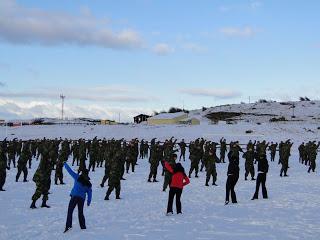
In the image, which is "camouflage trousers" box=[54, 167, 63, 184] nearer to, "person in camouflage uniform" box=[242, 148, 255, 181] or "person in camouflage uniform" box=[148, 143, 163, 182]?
"person in camouflage uniform" box=[148, 143, 163, 182]

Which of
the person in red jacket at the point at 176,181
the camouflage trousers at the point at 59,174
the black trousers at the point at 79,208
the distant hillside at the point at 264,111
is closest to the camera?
the black trousers at the point at 79,208

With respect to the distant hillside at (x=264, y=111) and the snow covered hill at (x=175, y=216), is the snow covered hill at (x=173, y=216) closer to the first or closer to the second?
the snow covered hill at (x=175, y=216)

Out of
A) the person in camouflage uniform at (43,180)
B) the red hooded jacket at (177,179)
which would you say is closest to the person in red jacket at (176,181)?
the red hooded jacket at (177,179)

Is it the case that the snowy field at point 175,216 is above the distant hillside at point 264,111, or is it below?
below

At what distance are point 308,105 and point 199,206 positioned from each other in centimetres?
8698

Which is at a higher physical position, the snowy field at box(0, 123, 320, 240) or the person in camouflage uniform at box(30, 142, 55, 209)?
the person in camouflage uniform at box(30, 142, 55, 209)

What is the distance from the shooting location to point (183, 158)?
110 ft

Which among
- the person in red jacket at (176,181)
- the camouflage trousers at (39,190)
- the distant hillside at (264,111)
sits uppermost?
the distant hillside at (264,111)

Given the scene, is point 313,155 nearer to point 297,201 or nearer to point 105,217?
point 297,201

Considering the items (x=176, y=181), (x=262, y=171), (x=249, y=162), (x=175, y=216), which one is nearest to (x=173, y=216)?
(x=175, y=216)

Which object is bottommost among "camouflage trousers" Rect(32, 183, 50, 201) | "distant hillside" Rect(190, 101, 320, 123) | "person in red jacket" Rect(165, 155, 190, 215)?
"camouflage trousers" Rect(32, 183, 50, 201)

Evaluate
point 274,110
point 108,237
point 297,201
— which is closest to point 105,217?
point 108,237

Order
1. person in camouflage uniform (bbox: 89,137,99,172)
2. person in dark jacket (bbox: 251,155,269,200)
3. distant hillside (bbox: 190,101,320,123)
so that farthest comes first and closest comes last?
distant hillside (bbox: 190,101,320,123) < person in camouflage uniform (bbox: 89,137,99,172) < person in dark jacket (bbox: 251,155,269,200)

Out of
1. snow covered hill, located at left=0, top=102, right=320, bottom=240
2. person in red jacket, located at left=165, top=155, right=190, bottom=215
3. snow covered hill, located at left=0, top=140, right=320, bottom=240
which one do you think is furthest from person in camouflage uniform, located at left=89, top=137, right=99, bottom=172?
person in red jacket, located at left=165, top=155, right=190, bottom=215
